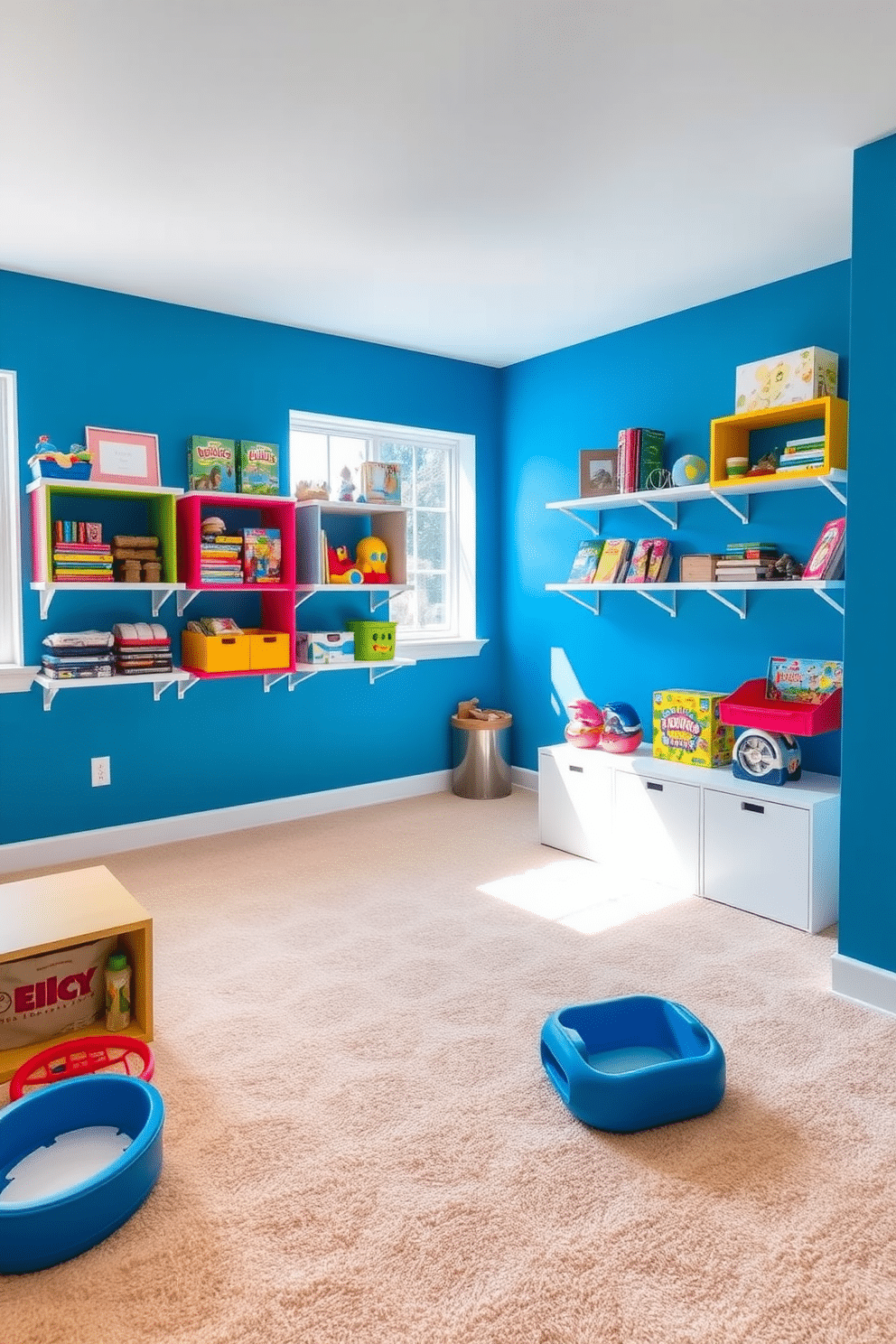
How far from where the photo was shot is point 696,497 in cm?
389

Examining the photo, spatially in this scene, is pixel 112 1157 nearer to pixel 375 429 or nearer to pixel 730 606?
pixel 730 606

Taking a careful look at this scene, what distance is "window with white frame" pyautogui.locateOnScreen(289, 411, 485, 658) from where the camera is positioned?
4684 mm

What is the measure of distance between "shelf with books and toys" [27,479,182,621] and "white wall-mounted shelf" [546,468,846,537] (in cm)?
187

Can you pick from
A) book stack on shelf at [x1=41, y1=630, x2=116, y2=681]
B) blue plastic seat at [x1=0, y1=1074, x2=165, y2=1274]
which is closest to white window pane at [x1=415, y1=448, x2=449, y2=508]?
book stack on shelf at [x1=41, y1=630, x2=116, y2=681]

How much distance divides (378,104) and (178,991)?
2500 millimetres

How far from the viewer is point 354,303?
390cm

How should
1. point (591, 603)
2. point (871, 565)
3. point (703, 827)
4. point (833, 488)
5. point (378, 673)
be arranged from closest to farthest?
point (871, 565) < point (833, 488) < point (703, 827) < point (591, 603) < point (378, 673)

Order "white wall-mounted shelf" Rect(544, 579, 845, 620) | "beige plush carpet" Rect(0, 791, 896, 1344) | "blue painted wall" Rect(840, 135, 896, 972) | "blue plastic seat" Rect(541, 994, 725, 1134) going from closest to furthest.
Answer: "beige plush carpet" Rect(0, 791, 896, 1344) < "blue plastic seat" Rect(541, 994, 725, 1134) < "blue painted wall" Rect(840, 135, 896, 972) < "white wall-mounted shelf" Rect(544, 579, 845, 620)

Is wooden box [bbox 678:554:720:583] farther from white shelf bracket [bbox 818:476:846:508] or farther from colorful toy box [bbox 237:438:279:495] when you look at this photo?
colorful toy box [bbox 237:438:279:495]

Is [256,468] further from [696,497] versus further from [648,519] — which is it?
[696,497]

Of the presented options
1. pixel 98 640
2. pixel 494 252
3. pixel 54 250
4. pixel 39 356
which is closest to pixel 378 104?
pixel 494 252

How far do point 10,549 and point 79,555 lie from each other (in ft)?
A: 1.32

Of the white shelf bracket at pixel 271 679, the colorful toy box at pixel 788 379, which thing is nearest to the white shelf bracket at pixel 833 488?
the colorful toy box at pixel 788 379

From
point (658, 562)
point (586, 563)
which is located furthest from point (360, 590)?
point (658, 562)
